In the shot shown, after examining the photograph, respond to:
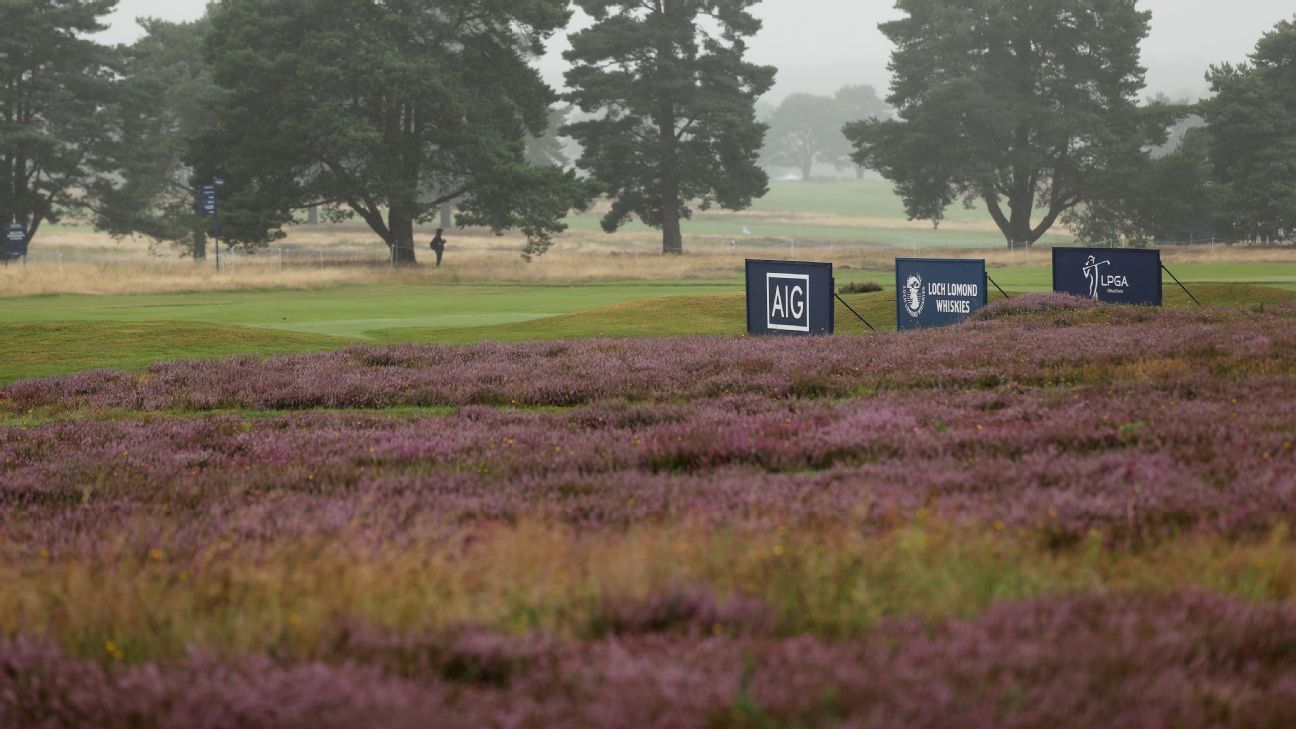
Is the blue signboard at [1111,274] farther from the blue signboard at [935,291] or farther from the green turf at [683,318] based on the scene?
the blue signboard at [935,291]

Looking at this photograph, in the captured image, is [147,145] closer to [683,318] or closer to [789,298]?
[683,318]

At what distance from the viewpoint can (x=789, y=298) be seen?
26.7 meters

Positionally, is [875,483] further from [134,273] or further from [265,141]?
[265,141]

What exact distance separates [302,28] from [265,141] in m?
6.34

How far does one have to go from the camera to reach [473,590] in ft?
18.5

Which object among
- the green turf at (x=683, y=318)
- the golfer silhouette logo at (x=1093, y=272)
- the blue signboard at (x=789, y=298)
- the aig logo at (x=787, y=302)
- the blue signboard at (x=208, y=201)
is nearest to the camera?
the blue signboard at (x=789, y=298)

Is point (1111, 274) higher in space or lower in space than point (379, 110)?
lower

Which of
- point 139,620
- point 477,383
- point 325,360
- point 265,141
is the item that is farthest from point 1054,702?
point 265,141

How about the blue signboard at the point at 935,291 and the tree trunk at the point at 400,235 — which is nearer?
the blue signboard at the point at 935,291

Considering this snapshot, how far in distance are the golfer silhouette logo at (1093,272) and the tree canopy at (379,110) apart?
3980cm

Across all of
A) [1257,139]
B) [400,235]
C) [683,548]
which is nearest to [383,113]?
[400,235]

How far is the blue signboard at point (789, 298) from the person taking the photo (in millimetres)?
25828

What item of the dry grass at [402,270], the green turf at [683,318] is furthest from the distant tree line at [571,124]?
the green turf at [683,318]

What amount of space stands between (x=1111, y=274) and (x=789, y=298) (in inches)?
309
